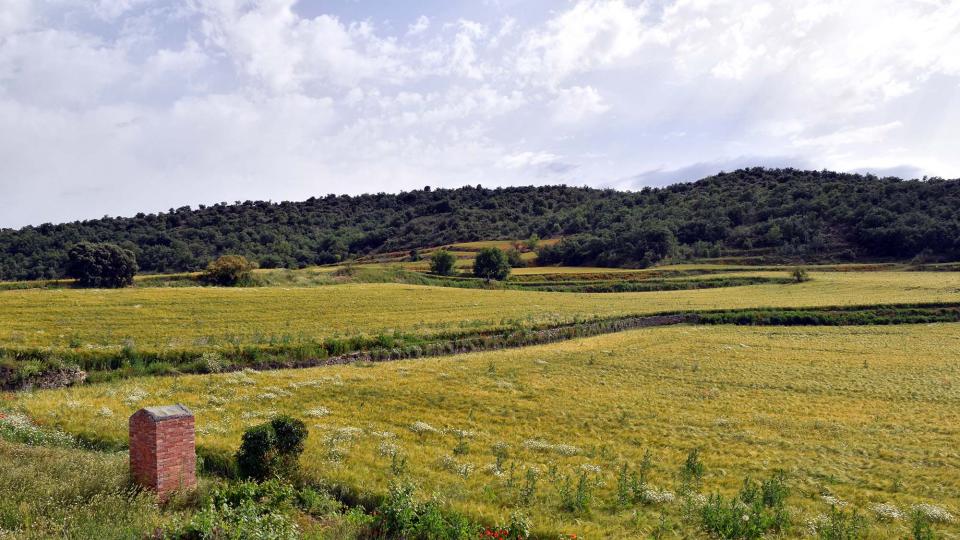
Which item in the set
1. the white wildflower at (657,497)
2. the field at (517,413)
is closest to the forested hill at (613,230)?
the field at (517,413)

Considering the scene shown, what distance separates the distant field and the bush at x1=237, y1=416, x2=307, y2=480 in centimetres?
2272

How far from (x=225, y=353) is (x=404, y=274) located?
190ft

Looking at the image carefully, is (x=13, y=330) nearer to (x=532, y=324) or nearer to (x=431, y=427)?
(x=431, y=427)

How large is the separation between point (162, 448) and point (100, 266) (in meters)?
65.0

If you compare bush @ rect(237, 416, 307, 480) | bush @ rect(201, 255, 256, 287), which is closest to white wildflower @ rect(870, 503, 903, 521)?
bush @ rect(237, 416, 307, 480)

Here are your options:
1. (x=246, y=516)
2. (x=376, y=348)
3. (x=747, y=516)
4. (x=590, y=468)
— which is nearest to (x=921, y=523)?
(x=747, y=516)

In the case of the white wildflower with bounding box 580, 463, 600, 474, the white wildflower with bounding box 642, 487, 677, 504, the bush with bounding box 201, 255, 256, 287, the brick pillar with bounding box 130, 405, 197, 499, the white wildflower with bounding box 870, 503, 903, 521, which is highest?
the bush with bounding box 201, 255, 256, 287

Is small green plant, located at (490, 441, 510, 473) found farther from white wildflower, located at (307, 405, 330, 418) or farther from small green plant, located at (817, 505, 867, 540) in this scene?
small green plant, located at (817, 505, 867, 540)

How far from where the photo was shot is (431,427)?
20625mm

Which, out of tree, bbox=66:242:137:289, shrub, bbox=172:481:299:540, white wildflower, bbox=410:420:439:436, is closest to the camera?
shrub, bbox=172:481:299:540

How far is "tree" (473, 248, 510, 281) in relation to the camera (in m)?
94.6

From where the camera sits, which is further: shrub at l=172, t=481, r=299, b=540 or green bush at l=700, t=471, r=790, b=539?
green bush at l=700, t=471, r=790, b=539

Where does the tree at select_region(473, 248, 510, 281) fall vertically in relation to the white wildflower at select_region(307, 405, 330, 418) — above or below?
above

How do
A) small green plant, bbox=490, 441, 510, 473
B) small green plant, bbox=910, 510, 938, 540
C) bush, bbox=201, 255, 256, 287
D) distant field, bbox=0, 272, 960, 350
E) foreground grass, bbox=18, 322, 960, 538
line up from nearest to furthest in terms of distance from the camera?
1. small green plant, bbox=910, 510, 938, 540
2. foreground grass, bbox=18, 322, 960, 538
3. small green plant, bbox=490, 441, 510, 473
4. distant field, bbox=0, 272, 960, 350
5. bush, bbox=201, 255, 256, 287
